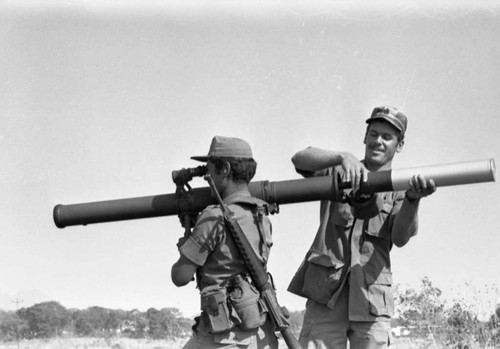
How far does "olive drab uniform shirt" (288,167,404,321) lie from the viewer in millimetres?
5863

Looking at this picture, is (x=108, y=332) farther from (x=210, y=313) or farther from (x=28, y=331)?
(x=210, y=313)

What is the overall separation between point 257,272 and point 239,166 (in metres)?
0.66

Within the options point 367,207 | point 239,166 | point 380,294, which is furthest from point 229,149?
point 380,294

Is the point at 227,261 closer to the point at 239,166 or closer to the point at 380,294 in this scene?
the point at 239,166

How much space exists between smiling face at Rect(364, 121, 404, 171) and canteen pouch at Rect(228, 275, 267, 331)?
5.06ft

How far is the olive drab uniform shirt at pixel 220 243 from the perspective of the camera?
16.0ft

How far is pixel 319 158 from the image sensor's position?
574cm

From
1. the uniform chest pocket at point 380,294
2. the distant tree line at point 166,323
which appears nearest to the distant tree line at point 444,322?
the distant tree line at point 166,323

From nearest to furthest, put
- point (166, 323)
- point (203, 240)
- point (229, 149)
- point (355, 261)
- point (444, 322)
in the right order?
point (203, 240), point (229, 149), point (355, 261), point (444, 322), point (166, 323)

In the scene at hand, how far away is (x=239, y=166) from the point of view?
5.08 m

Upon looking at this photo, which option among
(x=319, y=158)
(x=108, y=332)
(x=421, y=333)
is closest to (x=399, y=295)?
(x=421, y=333)

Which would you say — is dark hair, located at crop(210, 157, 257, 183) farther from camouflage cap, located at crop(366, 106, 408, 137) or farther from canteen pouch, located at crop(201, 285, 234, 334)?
camouflage cap, located at crop(366, 106, 408, 137)

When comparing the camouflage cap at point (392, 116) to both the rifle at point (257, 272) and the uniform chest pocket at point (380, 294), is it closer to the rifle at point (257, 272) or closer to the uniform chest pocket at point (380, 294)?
the uniform chest pocket at point (380, 294)

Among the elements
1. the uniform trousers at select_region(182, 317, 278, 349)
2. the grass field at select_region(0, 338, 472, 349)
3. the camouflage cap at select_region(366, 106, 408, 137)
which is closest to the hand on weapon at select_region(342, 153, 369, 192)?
the camouflage cap at select_region(366, 106, 408, 137)
